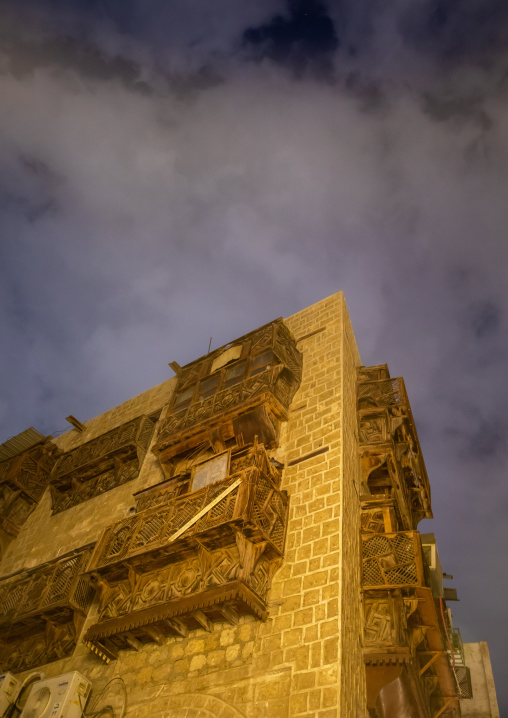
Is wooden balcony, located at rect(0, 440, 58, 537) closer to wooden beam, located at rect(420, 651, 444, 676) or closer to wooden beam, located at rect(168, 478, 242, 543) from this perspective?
wooden beam, located at rect(168, 478, 242, 543)

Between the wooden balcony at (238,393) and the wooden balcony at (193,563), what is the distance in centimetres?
207

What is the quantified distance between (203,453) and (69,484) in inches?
233

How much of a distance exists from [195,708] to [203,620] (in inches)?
47.5

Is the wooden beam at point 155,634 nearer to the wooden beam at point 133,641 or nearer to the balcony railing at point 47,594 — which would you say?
the wooden beam at point 133,641

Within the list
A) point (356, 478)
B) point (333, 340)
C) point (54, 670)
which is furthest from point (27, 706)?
point (333, 340)

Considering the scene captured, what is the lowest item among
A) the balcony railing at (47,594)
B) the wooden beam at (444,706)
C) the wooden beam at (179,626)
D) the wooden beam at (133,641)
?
the wooden beam at (133,641)

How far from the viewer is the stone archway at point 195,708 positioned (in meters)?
8.08

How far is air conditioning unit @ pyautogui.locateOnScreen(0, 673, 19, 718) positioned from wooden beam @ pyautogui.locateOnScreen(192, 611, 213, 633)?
409 cm

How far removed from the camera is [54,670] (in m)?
10.9

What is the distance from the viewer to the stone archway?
8.08 meters

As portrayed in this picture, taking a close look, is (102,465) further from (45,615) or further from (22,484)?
(45,615)

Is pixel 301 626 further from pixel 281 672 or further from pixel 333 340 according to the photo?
pixel 333 340

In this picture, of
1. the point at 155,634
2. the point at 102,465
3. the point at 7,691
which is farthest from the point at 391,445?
the point at 7,691

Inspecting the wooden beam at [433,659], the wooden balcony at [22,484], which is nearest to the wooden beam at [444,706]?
the wooden beam at [433,659]
